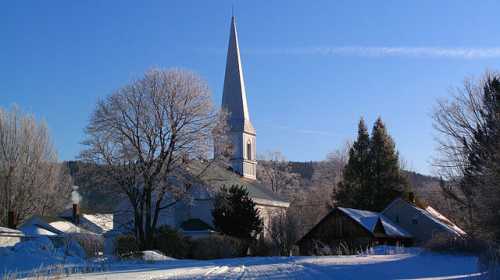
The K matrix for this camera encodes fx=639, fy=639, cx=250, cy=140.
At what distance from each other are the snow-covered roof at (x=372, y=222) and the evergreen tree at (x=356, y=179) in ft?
27.0

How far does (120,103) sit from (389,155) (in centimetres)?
3066

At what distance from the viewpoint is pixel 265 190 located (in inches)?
2613

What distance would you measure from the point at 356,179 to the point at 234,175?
12263 millimetres

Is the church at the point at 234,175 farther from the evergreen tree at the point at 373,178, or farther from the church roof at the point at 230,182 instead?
the evergreen tree at the point at 373,178

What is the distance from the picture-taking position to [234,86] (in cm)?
6262

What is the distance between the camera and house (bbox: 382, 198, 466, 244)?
54.1 m

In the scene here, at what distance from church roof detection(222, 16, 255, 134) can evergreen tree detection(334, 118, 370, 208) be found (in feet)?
37.1

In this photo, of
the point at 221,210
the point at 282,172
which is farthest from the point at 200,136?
the point at 282,172

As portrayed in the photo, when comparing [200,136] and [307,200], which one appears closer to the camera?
[200,136]

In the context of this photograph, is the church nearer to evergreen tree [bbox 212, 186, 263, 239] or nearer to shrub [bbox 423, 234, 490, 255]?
evergreen tree [bbox 212, 186, 263, 239]

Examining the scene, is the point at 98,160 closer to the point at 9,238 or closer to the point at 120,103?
the point at 120,103

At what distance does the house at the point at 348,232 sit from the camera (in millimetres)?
48156

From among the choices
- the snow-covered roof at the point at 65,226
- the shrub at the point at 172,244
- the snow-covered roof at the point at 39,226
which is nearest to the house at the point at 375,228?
the shrub at the point at 172,244

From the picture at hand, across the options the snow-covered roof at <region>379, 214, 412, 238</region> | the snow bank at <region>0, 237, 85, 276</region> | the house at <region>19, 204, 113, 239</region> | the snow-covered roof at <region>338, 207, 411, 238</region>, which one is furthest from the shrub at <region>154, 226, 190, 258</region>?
the snow-covered roof at <region>379, 214, 412, 238</region>
